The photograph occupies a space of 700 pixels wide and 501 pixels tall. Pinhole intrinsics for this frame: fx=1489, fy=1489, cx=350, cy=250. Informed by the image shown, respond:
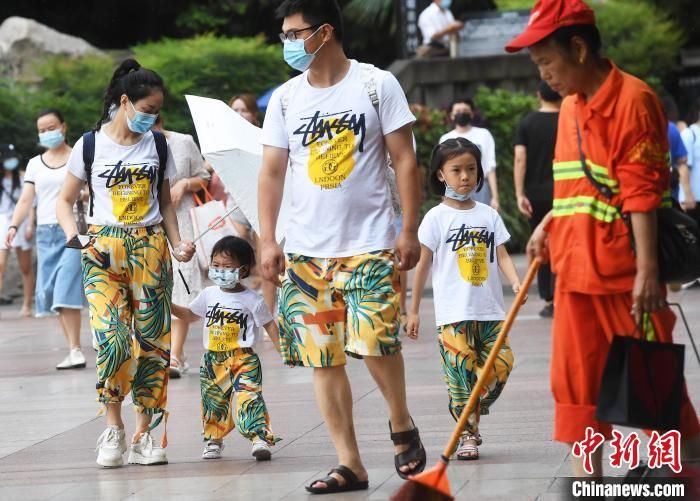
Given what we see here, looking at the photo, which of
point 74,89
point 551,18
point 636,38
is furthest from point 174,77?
point 551,18

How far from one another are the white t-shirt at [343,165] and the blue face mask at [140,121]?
138 cm

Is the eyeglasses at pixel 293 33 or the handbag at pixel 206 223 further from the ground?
the eyeglasses at pixel 293 33

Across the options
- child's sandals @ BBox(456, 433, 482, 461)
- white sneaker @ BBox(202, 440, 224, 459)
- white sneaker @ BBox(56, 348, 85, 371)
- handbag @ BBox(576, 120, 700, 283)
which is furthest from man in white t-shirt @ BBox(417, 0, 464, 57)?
handbag @ BBox(576, 120, 700, 283)

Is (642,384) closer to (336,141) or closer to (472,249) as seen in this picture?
(336,141)

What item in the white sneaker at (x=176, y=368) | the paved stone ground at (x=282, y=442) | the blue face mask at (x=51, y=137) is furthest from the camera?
the blue face mask at (x=51, y=137)

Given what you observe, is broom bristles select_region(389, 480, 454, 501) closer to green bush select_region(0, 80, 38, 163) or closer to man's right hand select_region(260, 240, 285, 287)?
man's right hand select_region(260, 240, 285, 287)

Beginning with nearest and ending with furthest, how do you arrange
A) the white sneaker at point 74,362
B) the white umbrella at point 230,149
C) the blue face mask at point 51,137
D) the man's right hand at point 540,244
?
the man's right hand at point 540,244 < the white umbrella at point 230,149 < the white sneaker at point 74,362 < the blue face mask at point 51,137

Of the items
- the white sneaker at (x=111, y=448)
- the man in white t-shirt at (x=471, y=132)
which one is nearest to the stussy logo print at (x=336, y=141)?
the white sneaker at (x=111, y=448)

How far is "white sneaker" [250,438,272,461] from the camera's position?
7.11m

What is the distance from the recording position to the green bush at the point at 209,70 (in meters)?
21.7

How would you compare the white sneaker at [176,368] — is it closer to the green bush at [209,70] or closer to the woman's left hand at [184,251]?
the woman's left hand at [184,251]

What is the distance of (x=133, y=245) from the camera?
7332 millimetres

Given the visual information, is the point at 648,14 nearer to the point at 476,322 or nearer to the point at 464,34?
the point at 464,34

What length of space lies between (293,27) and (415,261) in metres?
1.12
